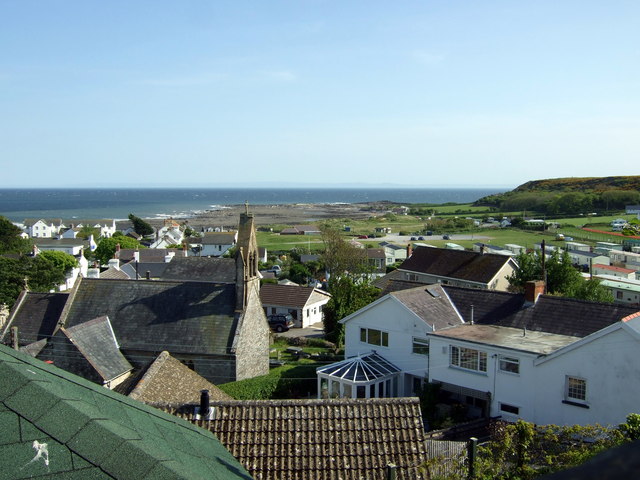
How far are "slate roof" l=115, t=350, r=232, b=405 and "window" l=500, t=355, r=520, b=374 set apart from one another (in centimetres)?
1220

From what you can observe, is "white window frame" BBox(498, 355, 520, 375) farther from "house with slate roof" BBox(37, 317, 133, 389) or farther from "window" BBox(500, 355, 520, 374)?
"house with slate roof" BBox(37, 317, 133, 389)

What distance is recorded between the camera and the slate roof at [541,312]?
2678 centimetres

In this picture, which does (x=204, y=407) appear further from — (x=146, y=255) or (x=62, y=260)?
(x=146, y=255)

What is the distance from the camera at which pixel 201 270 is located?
5253 centimetres

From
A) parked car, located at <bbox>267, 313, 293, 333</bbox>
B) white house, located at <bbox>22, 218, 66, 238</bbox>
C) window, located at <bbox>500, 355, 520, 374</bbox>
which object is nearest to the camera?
window, located at <bbox>500, 355, 520, 374</bbox>

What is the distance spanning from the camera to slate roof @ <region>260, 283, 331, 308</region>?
5916 cm

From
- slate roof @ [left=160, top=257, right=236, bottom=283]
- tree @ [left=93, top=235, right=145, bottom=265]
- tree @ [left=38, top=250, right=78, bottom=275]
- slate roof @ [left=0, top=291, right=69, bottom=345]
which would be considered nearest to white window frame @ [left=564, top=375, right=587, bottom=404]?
slate roof @ [left=0, top=291, right=69, bottom=345]

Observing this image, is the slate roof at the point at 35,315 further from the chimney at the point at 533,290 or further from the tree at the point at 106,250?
the tree at the point at 106,250

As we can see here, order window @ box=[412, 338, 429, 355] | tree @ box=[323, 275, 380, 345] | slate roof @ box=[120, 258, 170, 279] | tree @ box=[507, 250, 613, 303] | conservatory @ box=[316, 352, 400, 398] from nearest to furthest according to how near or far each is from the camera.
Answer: conservatory @ box=[316, 352, 400, 398], window @ box=[412, 338, 429, 355], tree @ box=[507, 250, 613, 303], tree @ box=[323, 275, 380, 345], slate roof @ box=[120, 258, 170, 279]

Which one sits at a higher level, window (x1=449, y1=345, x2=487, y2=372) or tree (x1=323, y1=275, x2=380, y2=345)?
window (x1=449, y1=345, x2=487, y2=372)

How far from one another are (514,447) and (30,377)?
1228 centimetres

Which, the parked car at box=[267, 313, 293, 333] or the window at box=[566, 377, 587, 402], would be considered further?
the parked car at box=[267, 313, 293, 333]

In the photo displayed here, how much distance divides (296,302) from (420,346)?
3063cm

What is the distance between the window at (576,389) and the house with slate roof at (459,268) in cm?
2643
